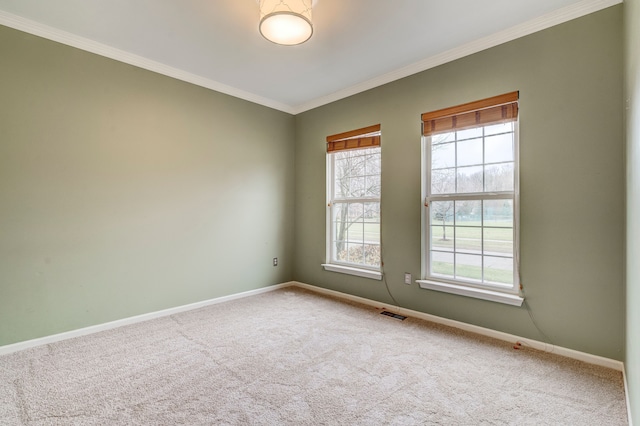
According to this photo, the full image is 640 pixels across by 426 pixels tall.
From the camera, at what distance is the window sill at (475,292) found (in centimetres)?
254

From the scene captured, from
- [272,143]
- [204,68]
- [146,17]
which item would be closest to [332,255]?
[272,143]

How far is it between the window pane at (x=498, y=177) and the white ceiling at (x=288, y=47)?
110 cm

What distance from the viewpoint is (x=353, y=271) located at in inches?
148

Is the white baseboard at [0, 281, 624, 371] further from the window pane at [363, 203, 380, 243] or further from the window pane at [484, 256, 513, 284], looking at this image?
the window pane at [363, 203, 380, 243]

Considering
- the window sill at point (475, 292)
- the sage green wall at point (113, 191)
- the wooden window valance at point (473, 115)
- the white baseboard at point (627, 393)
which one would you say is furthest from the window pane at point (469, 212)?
the sage green wall at point (113, 191)

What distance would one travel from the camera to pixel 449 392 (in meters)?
1.88

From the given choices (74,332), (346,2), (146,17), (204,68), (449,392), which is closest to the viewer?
(449,392)

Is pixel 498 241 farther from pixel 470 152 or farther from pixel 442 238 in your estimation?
pixel 470 152

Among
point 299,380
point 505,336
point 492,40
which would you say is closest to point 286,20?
point 492,40

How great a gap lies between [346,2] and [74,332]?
141 inches

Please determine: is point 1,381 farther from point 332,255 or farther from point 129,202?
point 332,255

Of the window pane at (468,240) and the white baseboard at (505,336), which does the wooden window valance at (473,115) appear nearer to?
the window pane at (468,240)

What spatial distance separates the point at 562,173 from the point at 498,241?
726 mm

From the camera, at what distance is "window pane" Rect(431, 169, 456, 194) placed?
9.86ft
